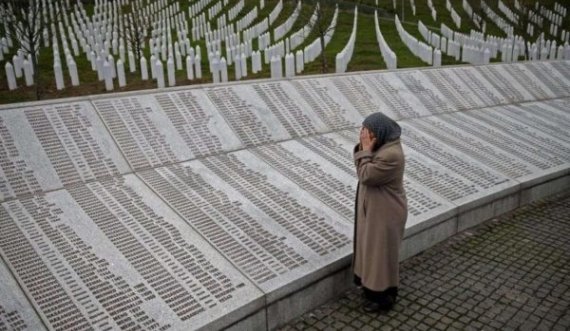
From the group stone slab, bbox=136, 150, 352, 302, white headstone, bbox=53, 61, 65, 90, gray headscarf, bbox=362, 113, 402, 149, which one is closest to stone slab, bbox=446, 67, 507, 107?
stone slab, bbox=136, 150, 352, 302

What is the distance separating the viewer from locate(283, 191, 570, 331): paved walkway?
4.57m

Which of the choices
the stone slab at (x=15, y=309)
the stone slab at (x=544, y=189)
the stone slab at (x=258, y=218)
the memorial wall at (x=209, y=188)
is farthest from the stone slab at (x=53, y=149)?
the stone slab at (x=544, y=189)

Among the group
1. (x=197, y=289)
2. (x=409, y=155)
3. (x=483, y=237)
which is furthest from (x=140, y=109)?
(x=483, y=237)

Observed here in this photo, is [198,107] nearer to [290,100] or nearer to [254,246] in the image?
[290,100]

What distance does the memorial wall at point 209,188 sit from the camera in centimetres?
412

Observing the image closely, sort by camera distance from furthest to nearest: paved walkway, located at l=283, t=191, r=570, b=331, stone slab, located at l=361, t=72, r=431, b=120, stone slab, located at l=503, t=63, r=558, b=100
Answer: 1. stone slab, located at l=503, t=63, r=558, b=100
2. stone slab, located at l=361, t=72, r=431, b=120
3. paved walkway, located at l=283, t=191, r=570, b=331

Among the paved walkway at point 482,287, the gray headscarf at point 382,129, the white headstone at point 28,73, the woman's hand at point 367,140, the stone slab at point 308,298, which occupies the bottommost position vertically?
the paved walkway at point 482,287

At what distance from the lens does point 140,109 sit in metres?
6.45

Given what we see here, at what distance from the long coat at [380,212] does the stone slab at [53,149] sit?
298cm

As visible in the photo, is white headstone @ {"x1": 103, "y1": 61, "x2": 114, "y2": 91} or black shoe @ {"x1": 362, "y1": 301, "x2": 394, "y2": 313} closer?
black shoe @ {"x1": 362, "y1": 301, "x2": 394, "y2": 313}

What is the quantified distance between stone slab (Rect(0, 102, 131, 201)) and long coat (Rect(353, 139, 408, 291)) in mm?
2975

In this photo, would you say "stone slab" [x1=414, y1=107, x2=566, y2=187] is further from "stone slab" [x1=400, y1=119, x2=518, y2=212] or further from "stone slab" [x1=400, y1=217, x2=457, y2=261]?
"stone slab" [x1=400, y1=217, x2=457, y2=261]

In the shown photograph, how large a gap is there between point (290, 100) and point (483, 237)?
11.6ft

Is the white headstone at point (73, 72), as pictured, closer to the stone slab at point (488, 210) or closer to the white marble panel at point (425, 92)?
the white marble panel at point (425, 92)
